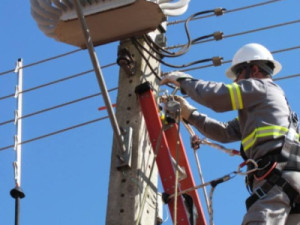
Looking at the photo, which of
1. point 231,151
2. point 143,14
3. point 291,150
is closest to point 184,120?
point 231,151

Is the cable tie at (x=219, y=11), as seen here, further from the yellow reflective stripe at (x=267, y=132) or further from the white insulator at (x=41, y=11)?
the yellow reflective stripe at (x=267, y=132)

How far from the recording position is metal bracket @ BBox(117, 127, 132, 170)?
5.54 meters

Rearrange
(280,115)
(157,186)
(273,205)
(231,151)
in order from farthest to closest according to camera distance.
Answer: (231,151) → (157,186) → (280,115) → (273,205)

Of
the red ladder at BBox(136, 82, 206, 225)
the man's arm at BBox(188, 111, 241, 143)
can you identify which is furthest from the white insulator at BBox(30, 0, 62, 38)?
the man's arm at BBox(188, 111, 241, 143)

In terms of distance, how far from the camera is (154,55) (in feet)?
20.5

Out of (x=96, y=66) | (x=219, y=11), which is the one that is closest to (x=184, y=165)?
(x=96, y=66)

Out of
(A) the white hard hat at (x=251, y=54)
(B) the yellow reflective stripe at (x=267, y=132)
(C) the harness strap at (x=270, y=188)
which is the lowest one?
(C) the harness strap at (x=270, y=188)

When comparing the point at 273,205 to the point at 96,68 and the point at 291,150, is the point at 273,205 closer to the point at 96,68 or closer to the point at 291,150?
the point at 291,150

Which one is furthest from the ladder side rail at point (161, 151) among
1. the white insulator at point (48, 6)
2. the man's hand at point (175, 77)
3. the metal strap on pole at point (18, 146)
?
the metal strap on pole at point (18, 146)

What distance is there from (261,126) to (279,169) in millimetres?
316

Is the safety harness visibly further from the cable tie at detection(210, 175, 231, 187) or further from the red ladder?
the red ladder

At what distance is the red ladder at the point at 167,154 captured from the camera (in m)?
5.44

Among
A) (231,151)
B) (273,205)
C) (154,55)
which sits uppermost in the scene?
(154,55)

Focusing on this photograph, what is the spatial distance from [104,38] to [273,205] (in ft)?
6.80
